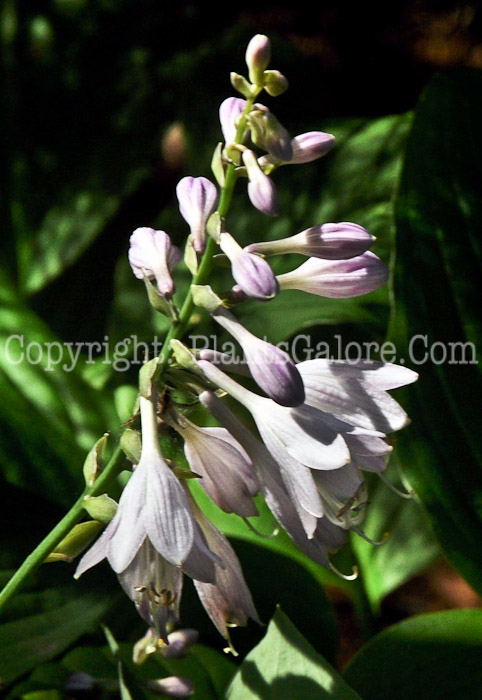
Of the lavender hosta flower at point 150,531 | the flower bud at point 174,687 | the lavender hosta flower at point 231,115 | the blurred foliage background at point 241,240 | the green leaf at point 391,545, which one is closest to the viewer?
the lavender hosta flower at point 150,531

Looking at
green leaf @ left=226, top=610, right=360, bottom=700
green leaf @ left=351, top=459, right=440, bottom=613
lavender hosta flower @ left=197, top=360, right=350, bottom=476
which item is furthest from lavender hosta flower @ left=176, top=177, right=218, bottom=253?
green leaf @ left=351, top=459, right=440, bottom=613

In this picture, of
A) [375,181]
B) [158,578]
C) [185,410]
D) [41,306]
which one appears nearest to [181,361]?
[185,410]

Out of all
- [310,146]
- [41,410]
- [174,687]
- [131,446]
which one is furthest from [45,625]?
[310,146]

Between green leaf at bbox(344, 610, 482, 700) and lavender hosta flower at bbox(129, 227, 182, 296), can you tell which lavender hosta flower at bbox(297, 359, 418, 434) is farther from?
green leaf at bbox(344, 610, 482, 700)

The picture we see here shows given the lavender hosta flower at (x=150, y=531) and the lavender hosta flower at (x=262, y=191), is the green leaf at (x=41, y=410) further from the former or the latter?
the lavender hosta flower at (x=262, y=191)

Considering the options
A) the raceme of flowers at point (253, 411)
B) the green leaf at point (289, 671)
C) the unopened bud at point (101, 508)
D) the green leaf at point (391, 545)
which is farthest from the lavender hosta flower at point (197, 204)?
the green leaf at point (391, 545)

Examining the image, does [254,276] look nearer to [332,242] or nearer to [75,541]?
[332,242]

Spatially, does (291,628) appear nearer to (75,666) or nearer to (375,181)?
(75,666)

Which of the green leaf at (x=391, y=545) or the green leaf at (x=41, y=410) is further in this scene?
the green leaf at (x=391, y=545)
